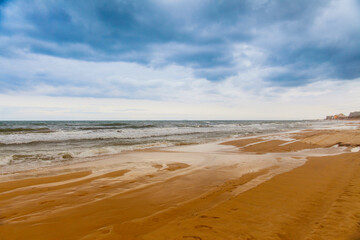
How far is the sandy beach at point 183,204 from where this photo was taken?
118 inches

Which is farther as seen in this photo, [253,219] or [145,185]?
[145,185]

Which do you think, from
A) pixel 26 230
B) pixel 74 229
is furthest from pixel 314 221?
pixel 26 230

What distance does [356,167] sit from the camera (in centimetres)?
693

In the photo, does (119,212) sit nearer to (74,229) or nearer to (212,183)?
(74,229)

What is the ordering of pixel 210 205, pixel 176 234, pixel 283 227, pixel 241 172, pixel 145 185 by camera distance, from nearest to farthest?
pixel 176 234
pixel 283 227
pixel 210 205
pixel 145 185
pixel 241 172

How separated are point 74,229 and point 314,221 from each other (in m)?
3.86

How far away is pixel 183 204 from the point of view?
409 centimetres

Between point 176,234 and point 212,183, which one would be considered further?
point 212,183

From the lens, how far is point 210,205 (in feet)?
13.1

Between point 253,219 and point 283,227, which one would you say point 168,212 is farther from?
point 283,227

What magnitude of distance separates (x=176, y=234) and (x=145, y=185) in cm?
276

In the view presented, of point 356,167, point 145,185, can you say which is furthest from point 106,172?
point 356,167

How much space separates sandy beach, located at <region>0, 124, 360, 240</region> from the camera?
3.01 meters

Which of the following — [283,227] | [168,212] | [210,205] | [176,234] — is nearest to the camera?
[176,234]
